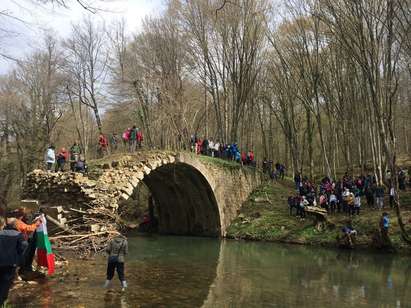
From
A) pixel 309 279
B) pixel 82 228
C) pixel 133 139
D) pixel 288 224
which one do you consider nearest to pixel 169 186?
pixel 133 139

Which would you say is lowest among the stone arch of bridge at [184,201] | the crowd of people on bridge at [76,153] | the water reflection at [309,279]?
the water reflection at [309,279]

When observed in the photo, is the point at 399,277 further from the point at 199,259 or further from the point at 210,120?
the point at 210,120

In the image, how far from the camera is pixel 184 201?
27.3 metres

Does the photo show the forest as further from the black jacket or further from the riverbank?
the black jacket

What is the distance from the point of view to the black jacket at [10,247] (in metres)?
5.71

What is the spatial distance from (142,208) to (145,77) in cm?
1064

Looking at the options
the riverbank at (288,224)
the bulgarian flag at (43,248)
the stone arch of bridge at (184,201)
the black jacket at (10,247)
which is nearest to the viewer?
the black jacket at (10,247)

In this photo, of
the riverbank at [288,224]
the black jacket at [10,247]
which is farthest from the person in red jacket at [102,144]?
the black jacket at [10,247]

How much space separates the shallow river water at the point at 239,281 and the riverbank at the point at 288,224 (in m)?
1.49

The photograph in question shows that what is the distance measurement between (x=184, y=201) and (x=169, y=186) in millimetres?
1526

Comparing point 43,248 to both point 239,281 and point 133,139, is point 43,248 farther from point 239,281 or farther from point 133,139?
point 133,139

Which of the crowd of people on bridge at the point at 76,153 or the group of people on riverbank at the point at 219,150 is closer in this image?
the crowd of people on bridge at the point at 76,153

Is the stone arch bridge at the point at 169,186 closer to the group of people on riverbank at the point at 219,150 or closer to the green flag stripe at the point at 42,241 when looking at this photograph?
the group of people on riverbank at the point at 219,150

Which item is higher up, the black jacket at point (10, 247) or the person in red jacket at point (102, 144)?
the person in red jacket at point (102, 144)
